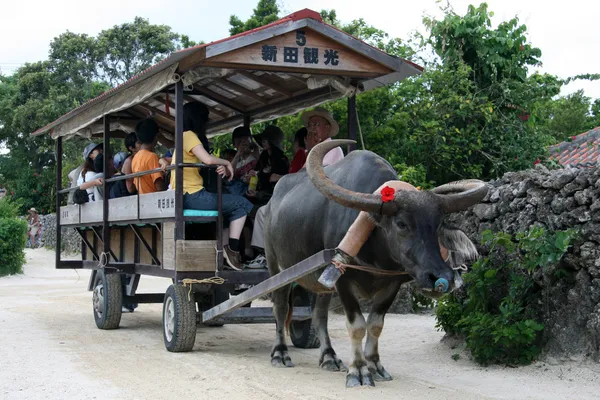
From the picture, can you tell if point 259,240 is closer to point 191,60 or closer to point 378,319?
point 191,60

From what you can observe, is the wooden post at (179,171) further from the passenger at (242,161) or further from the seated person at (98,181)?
the seated person at (98,181)

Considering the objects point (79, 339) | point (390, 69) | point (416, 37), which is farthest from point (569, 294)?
point (416, 37)

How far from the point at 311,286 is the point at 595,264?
2271 millimetres

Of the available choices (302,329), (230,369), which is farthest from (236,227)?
(230,369)

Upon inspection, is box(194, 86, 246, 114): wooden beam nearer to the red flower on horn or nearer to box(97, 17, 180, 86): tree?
the red flower on horn

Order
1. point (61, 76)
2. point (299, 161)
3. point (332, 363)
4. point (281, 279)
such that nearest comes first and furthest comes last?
point (281, 279), point (332, 363), point (299, 161), point (61, 76)

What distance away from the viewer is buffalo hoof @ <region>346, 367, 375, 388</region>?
5.63 m

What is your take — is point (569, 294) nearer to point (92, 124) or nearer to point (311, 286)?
point (311, 286)

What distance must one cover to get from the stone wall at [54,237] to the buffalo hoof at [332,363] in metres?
20.3

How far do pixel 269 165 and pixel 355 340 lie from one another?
3431 millimetres

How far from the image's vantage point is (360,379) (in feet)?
18.6

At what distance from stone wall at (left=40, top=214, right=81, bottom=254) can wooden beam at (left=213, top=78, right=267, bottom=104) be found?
1776 cm

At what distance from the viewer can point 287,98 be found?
8812mm

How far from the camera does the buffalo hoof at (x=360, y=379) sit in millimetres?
5633
